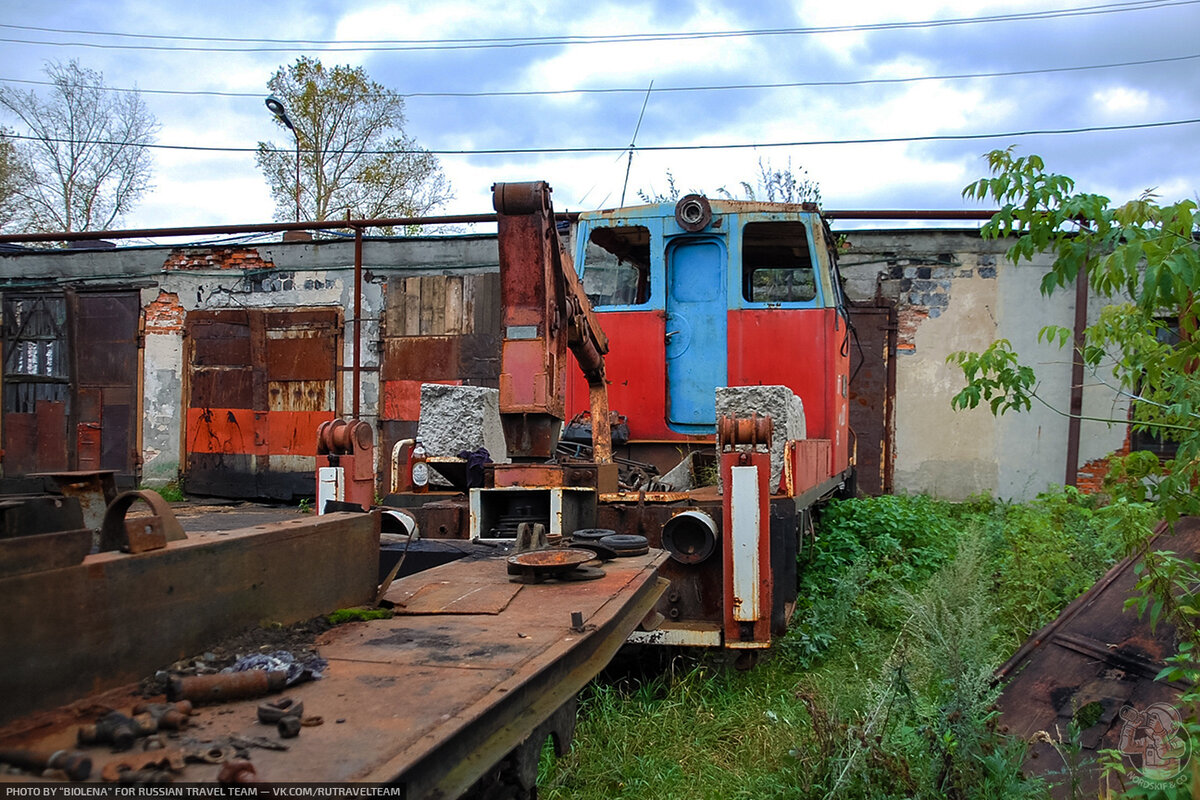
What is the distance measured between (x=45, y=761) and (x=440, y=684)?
0.70m

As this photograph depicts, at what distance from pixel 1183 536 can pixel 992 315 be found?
7009 mm

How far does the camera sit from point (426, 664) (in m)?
1.90

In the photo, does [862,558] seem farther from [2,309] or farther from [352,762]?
[2,309]

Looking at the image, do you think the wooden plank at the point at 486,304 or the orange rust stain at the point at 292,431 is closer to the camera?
the wooden plank at the point at 486,304

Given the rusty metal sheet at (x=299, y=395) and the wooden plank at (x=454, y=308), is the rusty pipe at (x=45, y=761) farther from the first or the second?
the rusty metal sheet at (x=299, y=395)

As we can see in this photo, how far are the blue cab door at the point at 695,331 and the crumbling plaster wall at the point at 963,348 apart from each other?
5114 millimetres

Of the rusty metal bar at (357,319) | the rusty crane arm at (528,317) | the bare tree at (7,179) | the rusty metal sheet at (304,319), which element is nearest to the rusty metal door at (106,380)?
the rusty metal sheet at (304,319)

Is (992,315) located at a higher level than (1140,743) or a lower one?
higher

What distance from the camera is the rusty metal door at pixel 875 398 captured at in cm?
1084

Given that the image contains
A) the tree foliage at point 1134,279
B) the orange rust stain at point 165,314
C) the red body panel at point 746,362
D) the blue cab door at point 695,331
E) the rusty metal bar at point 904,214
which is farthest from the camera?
the orange rust stain at point 165,314

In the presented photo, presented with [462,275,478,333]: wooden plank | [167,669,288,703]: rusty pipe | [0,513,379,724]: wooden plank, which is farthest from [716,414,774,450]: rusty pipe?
[462,275,478,333]: wooden plank

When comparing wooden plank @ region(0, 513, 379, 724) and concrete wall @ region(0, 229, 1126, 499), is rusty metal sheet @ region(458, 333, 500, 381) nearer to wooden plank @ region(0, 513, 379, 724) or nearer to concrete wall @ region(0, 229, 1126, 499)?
concrete wall @ region(0, 229, 1126, 499)

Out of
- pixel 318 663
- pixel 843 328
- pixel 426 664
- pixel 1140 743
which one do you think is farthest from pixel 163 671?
pixel 843 328

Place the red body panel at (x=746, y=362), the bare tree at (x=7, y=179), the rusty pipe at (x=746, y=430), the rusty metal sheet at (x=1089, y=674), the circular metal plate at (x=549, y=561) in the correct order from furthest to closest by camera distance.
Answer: the bare tree at (x=7, y=179)
the red body panel at (x=746, y=362)
the rusty pipe at (x=746, y=430)
the rusty metal sheet at (x=1089, y=674)
the circular metal plate at (x=549, y=561)
